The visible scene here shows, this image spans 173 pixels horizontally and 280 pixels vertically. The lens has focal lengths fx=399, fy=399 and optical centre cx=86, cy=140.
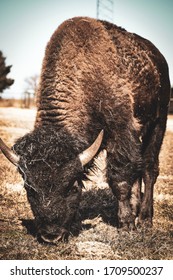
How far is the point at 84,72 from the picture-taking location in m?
4.89

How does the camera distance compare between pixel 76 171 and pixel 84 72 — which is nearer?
pixel 76 171

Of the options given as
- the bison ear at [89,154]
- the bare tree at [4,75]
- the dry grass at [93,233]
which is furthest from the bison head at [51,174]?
the bare tree at [4,75]

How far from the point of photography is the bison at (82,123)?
4102 mm

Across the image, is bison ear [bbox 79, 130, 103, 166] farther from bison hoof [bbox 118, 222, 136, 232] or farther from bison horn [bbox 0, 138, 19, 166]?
bison hoof [bbox 118, 222, 136, 232]

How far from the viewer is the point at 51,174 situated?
4.04 metres

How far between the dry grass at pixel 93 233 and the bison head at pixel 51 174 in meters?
0.24

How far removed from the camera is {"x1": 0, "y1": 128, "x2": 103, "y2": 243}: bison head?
4.03 metres

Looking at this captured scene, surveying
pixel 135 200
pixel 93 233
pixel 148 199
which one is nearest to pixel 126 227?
pixel 93 233

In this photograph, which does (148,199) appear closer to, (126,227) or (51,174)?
(126,227)

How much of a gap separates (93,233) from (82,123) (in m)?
1.37

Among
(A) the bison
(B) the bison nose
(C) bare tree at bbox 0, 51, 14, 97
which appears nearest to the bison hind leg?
(A) the bison
